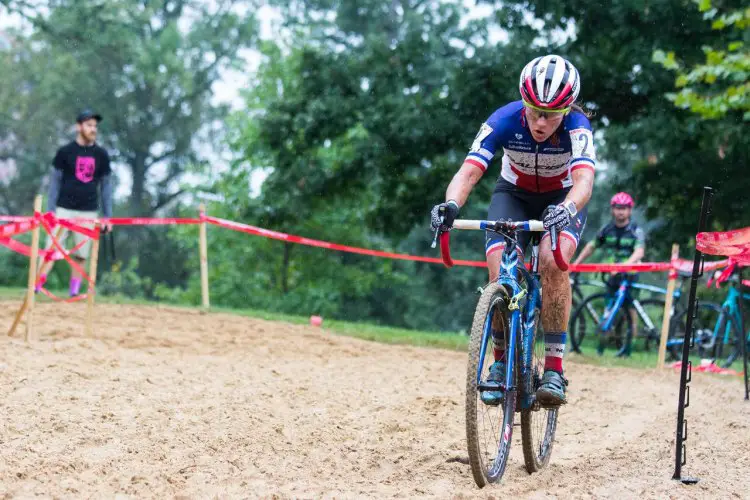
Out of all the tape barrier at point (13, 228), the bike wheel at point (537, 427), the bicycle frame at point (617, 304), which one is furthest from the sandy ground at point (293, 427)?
the bicycle frame at point (617, 304)

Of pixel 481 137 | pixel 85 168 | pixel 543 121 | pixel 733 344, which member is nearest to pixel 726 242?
pixel 543 121

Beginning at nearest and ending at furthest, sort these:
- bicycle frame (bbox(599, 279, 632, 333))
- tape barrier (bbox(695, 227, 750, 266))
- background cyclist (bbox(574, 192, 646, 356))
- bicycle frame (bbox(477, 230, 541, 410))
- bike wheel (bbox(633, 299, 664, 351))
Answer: bicycle frame (bbox(477, 230, 541, 410)) < tape barrier (bbox(695, 227, 750, 266)) < background cyclist (bbox(574, 192, 646, 356)) < bicycle frame (bbox(599, 279, 632, 333)) < bike wheel (bbox(633, 299, 664, 351))

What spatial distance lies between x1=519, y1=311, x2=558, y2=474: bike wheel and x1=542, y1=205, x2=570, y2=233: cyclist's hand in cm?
75

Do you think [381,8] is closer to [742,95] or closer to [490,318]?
[742,95]

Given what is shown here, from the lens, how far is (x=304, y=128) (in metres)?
20.0

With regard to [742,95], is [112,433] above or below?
below

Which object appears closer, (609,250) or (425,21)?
(609,250)

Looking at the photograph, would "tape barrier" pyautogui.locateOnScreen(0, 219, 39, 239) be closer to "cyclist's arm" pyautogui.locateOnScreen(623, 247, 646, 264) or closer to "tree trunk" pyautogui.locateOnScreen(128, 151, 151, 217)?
"cyclist's arm" pyautogui.locateOnScreen(623, 247, 646, 264)

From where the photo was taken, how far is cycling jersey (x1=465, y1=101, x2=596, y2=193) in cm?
537

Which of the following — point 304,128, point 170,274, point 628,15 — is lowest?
point 170,274

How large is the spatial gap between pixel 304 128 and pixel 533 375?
1519 cm

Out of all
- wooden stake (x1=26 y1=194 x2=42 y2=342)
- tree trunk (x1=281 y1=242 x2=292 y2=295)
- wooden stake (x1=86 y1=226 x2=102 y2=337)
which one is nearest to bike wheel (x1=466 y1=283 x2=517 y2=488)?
wooden stake (x1=26 y1=194 x2=42 y2=342)

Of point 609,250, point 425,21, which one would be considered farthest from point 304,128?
point 425,21

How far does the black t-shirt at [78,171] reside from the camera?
11758mm
